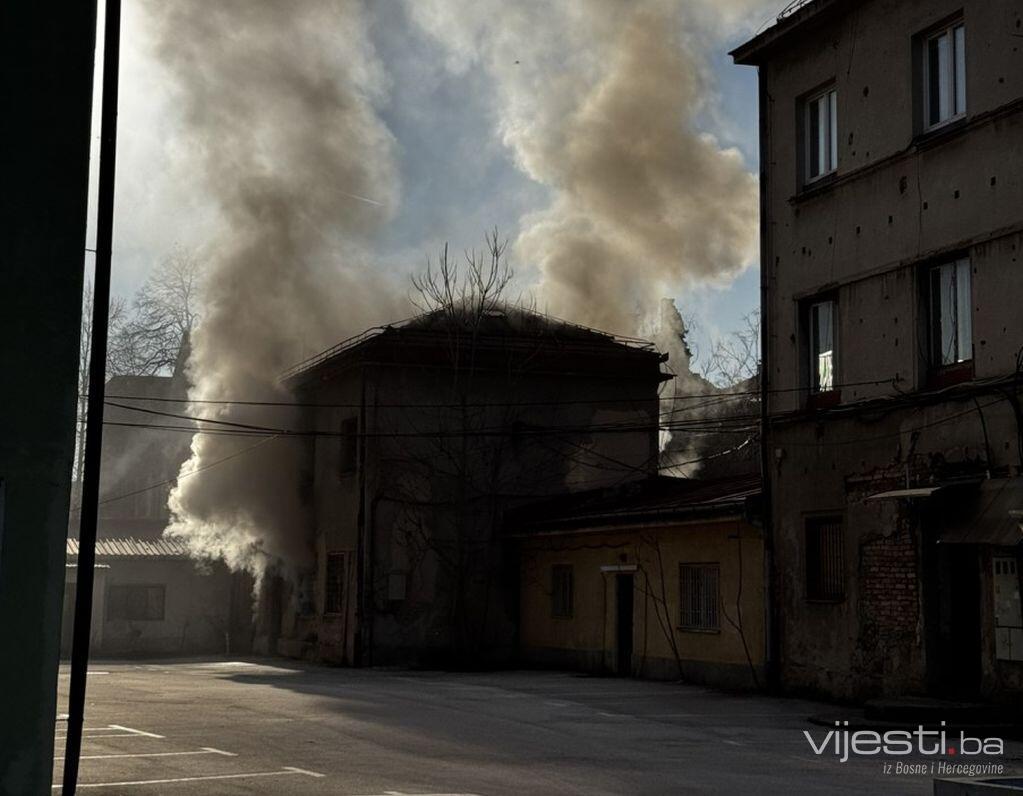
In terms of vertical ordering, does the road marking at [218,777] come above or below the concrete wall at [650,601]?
below

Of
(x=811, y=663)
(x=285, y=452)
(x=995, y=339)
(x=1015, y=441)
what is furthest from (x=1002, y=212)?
(x=285, y=452)

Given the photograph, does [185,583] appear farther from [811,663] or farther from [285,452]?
[811,663]

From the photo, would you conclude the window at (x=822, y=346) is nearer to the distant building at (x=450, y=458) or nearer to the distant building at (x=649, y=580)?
the distant building at (x=649, y=580)

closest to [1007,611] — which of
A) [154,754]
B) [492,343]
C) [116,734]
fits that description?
[154,754]

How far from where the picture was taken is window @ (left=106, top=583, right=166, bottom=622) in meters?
40.0

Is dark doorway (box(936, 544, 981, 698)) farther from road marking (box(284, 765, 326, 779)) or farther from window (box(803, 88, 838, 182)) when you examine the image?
road marking (box(284, 765, 326, 779))

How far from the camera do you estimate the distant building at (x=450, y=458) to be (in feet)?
102

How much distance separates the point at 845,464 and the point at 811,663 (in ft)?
9.96

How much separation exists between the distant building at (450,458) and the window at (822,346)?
11768 mm

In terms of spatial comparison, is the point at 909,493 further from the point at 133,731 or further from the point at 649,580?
the point at 133,731

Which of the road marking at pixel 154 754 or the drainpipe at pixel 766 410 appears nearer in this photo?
the road marking at pixel 154 754

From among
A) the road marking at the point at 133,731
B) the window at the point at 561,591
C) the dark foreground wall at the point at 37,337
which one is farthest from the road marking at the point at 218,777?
the window at the point at 561,591

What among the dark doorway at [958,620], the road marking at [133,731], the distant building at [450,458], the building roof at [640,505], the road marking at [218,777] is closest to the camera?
the road marking at [218,777]

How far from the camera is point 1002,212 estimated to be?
17.3 m
